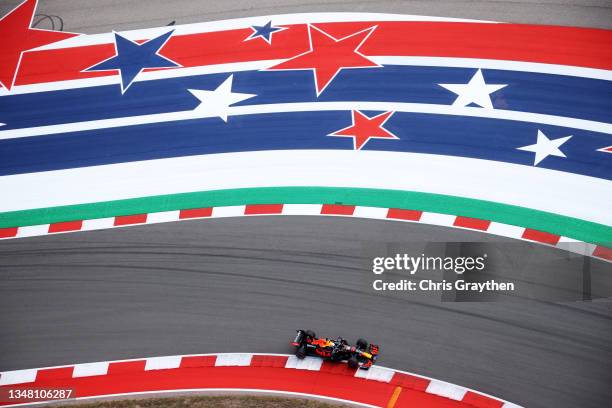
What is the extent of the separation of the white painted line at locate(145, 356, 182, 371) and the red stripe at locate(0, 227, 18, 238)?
19.4 feet

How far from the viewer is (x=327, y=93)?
21.7 metres

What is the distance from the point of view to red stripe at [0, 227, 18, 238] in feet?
A: 65.1

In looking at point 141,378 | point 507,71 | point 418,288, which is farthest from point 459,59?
point 141,378

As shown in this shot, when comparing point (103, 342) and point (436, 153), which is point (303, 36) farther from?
Result: point (103, 342)

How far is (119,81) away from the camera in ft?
74.1

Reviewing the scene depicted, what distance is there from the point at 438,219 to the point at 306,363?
5479 millimetres

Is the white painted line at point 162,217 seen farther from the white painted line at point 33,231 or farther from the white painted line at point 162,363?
the white painted line at point 162,363

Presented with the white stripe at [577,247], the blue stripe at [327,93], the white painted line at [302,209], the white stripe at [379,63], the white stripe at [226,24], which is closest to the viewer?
the white stripe at [577,247]

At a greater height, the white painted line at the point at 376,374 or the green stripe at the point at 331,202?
the green stripe at the point at 331,202

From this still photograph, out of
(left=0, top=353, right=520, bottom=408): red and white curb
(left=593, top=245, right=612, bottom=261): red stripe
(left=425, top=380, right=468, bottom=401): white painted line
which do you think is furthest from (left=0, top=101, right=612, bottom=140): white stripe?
(left=425, top=380, right=468, bottom=401): white painted line

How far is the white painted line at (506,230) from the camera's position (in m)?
18.7

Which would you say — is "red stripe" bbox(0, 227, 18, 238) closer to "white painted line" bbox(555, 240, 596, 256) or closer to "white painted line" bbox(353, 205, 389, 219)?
"white painted line" bbox(353, 205, 389, 219)

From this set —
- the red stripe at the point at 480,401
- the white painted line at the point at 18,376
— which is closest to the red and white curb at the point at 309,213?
the white painted line at the point at 18,376

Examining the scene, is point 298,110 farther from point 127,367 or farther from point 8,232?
point 8,232
